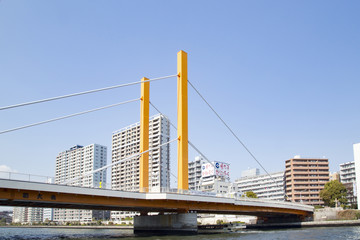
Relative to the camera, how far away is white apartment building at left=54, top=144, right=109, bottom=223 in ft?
506

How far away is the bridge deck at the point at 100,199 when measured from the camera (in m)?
32.1

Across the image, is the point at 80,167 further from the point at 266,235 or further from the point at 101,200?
the point at 101,200

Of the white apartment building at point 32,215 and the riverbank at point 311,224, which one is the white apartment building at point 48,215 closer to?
the white apartment building at point 32,215

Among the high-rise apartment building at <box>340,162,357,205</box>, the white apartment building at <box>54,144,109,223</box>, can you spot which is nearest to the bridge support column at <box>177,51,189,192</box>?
the high-rise apartment building at <box>340,162,357,205</box>

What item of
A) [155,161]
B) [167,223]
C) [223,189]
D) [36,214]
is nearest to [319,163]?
[223,189]

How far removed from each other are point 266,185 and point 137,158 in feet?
175

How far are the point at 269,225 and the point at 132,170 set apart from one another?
7255 cm

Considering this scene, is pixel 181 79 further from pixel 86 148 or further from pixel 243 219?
pixel 86 148

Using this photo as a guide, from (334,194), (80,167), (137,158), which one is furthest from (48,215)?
(334,194)

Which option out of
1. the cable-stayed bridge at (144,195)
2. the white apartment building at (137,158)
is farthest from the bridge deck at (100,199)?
the white apartment building at (137,158)

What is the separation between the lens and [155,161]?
131375mm

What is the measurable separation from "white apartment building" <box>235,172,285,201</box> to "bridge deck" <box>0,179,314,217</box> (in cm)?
9291

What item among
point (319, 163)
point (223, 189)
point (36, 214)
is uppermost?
point (319, 163)

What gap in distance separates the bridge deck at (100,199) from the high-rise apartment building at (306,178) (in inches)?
2881
